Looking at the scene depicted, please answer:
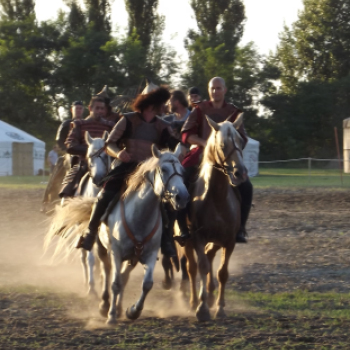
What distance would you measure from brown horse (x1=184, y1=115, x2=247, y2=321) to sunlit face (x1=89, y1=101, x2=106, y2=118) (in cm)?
238

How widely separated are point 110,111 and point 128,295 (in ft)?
8.62

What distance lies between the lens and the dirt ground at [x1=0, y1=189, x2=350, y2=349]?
643 cm

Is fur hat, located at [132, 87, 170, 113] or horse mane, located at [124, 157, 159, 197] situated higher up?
fur hat, located at [132, 87, 170, 113]

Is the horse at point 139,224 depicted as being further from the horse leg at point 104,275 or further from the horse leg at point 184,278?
the horse leg at point 184,278

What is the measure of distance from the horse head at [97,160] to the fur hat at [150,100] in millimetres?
1550

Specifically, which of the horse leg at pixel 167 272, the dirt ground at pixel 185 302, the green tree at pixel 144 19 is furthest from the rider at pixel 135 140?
the green tree at pixel 144 19

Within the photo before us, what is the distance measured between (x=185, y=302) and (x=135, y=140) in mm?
1883

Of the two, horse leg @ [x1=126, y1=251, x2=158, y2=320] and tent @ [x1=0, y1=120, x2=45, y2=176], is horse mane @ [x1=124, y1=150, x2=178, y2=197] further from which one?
tent @ [x1=0, y1=120, x2=45, y2=176]

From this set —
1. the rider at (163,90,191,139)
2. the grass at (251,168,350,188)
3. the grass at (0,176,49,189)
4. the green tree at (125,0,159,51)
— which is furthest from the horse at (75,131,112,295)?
the green tree at (125,0,159,51)

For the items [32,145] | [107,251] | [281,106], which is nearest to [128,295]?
[107,251]

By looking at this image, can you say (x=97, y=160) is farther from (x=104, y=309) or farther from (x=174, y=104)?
(x=104, y=309)

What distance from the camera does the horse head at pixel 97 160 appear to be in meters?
9.23

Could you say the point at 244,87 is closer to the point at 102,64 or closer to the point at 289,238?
the point at 102,64

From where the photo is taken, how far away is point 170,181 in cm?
671
